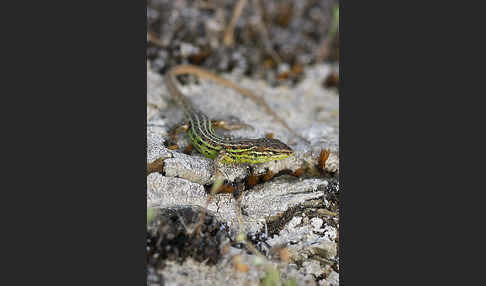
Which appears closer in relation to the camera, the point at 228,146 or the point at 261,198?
the point at 261,198

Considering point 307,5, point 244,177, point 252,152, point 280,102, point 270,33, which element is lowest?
point 244,177

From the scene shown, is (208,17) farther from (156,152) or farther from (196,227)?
(196,227)

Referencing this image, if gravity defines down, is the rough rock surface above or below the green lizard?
below

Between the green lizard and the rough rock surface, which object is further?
the green lizard

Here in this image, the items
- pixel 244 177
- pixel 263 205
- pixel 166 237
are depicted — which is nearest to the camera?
pixel 166 237

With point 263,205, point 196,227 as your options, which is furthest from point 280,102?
point 196,227

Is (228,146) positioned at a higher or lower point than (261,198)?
higher

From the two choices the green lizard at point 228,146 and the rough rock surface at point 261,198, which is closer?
the rough rock surface at point 261,198

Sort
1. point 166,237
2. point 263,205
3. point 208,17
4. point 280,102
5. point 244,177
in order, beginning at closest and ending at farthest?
point 166,237, point 263,205, point 244,177, point 280,102, point 208,17

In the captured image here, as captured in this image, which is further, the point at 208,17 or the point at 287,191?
the point at 208,17

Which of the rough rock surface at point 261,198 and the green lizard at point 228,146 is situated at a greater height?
the green lizard at point 228,146

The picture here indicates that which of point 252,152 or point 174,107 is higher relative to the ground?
point 174,107
